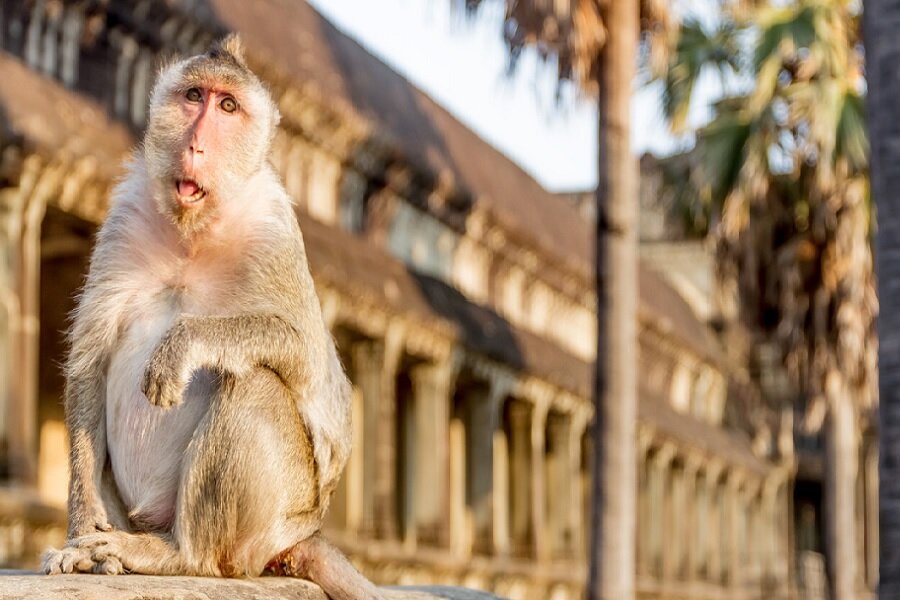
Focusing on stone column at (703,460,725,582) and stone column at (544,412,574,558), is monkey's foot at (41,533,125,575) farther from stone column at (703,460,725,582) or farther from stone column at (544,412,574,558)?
stone column at (703,460,725,582)

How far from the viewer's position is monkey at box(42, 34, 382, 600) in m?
5.07

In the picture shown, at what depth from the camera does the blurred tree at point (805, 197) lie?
25.4 meters

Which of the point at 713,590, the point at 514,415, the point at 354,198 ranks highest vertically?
the point at 354,198

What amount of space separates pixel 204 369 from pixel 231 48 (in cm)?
89

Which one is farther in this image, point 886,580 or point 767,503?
point 767,503

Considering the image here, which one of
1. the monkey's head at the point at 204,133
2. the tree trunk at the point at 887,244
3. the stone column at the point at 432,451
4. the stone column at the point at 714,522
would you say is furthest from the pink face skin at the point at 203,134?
the stone column at the point at 714,522

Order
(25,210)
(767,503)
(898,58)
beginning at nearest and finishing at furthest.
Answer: (898,58) → (25,210) → (767,503)

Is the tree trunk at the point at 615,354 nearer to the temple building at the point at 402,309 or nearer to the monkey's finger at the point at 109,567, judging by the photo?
the temple building at the point at 402,309

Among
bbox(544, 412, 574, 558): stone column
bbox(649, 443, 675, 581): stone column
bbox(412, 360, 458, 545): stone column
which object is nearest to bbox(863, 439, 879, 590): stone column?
bbox(649, 443, 675, 581): stone column

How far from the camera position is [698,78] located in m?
24.4

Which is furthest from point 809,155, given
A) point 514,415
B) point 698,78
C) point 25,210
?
point 25,210

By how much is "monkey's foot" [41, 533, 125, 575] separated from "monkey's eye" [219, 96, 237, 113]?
1.17 m

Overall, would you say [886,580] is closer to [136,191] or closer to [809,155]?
[136,191]

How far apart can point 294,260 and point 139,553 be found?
89cm
